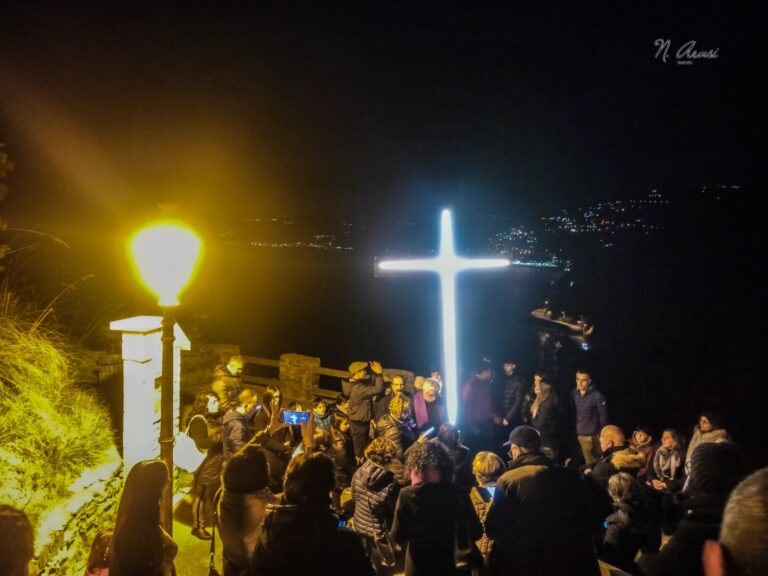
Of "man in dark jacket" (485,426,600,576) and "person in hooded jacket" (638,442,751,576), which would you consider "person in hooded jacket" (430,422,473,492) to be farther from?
"person in hooded jacket" (638,442,751,576)

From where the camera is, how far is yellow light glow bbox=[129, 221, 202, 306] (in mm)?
3125

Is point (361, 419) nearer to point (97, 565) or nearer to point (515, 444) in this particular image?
point (515, 444)

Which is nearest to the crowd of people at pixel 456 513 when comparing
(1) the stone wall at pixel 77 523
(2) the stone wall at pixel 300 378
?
(1) the stone wall at pixel 77 523

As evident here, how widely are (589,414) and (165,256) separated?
20.5 ft

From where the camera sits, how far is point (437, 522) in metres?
3.26

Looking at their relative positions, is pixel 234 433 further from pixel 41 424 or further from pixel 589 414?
pixel 589 414

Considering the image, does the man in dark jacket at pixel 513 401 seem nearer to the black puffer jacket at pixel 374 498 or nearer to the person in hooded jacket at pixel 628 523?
the person in hooded jacket at pixel 628 523

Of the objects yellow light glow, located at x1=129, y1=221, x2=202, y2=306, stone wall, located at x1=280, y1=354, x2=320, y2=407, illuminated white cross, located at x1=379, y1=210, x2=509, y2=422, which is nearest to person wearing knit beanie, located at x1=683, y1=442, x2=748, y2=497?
illuminated white cross, located at x1=379, y1=210, x2=509, y2=422

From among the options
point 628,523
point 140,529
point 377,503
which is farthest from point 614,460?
point 140,529

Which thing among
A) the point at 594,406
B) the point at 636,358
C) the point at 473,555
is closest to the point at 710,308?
the point at 636,358

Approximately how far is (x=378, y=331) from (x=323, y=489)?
31.7 m

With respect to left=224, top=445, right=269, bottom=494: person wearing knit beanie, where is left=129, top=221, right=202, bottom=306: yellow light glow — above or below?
above

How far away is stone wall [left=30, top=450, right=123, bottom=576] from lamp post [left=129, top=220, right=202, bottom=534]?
147 centimetres

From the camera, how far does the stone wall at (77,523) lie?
4.05 m
